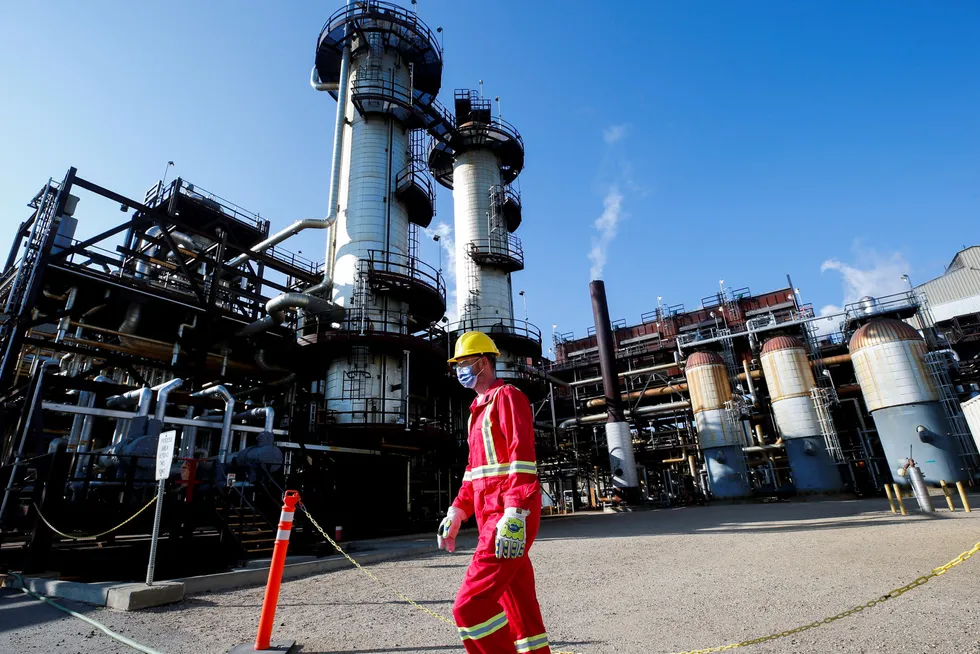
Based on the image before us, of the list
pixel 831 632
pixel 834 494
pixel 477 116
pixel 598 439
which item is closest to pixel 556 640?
pixel 831 632

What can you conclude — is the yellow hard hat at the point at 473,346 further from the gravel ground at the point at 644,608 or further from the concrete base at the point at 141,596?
the concrete base at the point at 141,596

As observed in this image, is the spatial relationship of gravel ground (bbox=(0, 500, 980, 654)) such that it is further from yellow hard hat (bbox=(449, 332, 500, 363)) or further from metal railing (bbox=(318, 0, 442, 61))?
metal railing (bbox=(318, 0, 442, 61))

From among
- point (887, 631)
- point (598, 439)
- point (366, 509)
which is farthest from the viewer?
point (598, 439)

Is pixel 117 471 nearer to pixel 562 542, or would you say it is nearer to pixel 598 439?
pixel 562 542

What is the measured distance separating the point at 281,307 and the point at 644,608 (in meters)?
18.5

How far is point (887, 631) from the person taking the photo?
3.84 meters

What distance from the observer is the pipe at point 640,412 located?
32.0 metres

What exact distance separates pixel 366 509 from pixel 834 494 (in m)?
24.4

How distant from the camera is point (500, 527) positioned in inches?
110

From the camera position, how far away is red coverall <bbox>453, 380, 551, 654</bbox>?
108 inches

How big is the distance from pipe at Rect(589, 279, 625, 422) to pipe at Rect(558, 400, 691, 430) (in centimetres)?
261

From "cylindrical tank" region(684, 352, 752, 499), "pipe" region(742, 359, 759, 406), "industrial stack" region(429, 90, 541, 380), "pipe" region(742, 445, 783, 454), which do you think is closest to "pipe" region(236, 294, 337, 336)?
"industrial stack" region(429, 90, 541, 380)

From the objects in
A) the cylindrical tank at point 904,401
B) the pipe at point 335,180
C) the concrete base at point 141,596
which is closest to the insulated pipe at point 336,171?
the pipe at point 335,180

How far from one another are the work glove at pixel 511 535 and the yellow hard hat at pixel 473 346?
1.41m
